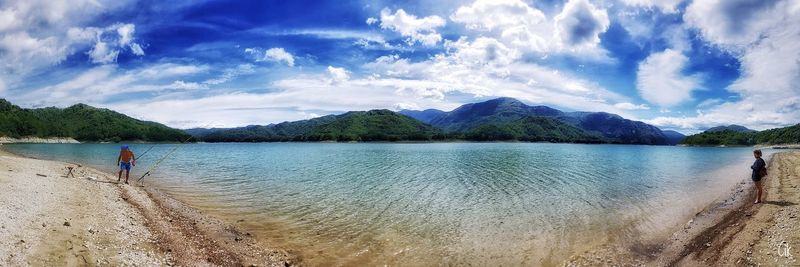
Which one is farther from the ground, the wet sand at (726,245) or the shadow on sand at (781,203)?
the shadow on sand at (781,203)

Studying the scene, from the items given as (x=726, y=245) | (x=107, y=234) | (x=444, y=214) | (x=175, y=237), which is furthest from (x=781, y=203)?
(x=107, y=234)

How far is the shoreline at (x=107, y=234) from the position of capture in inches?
362

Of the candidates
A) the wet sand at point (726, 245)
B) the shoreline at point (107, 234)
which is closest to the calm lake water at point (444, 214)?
the wet sand at point (726, 245)

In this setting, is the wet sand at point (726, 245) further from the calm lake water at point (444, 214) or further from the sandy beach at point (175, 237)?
the calm lake water at point (444, 214)

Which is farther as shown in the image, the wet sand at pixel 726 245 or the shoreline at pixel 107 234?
the wet sand at pixel 726 245

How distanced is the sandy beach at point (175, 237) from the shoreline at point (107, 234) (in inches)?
0.7

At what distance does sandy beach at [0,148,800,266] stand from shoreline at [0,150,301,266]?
0.06 feet

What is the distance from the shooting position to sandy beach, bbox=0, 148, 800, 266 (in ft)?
31.4

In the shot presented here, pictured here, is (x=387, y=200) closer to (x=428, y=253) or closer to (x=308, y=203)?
(x=308, y=203)

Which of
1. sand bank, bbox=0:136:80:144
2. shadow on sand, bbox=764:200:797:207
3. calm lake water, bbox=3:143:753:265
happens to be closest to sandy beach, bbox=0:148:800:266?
shadow on sand, bbox=764:200:797:207

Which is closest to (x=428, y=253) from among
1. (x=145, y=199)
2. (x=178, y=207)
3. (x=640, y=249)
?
(x=640, y=249)

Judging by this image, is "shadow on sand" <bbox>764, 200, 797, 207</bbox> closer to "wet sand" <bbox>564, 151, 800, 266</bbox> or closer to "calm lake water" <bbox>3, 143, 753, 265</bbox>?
"wet sand" <bbox>564, 151, 800, 266</bbox>

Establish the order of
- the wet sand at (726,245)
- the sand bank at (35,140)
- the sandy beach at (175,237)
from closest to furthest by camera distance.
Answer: the sandy beach at (175,237)
the wet sand at (726,245)
the sand bank at (35,140)

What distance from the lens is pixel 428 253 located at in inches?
526
